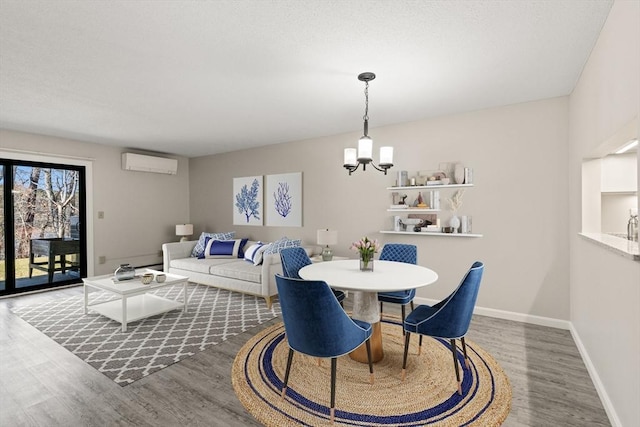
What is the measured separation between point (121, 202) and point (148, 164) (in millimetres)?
864

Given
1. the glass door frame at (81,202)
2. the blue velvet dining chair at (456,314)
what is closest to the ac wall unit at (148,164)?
the glass door frame at (81,202)

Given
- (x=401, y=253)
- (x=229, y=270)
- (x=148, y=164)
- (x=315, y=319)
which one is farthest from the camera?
(x=148, y=164)

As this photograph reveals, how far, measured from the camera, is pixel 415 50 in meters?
2.38

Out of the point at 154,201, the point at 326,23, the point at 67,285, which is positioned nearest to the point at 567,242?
the point at 326,23

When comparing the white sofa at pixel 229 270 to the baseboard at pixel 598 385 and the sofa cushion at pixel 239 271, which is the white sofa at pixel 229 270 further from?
the baseboard at pixel 598 385

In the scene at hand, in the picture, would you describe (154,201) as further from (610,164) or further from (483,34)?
(610,164)

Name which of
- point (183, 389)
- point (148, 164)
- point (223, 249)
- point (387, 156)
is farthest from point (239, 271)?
point (148, 164)

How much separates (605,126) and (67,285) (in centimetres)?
711

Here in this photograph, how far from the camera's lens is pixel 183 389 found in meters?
2.24

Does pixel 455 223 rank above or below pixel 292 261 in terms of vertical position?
above

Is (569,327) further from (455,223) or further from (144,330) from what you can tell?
(144,330)

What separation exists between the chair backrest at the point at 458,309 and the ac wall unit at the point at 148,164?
5.86 meters

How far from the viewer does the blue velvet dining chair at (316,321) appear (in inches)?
73.6

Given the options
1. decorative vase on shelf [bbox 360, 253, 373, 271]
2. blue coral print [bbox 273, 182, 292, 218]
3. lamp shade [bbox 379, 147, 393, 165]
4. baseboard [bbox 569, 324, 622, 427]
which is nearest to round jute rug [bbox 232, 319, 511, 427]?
baseboard [bbox 569, 324, 622, 427]
